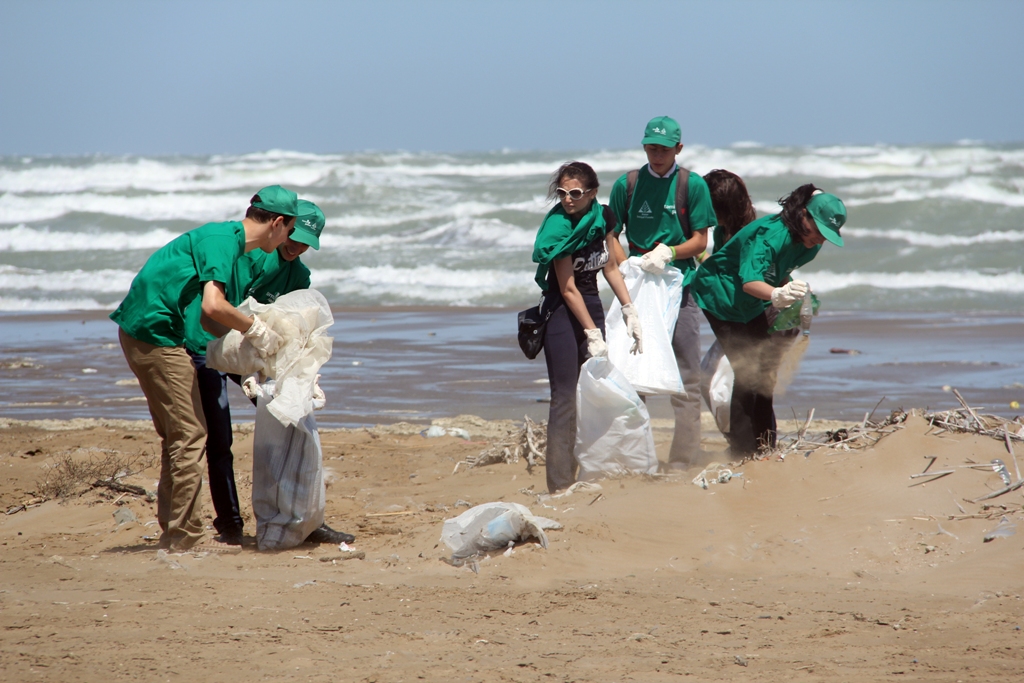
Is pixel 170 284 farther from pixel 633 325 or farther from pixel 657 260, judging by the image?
pixel 657 260

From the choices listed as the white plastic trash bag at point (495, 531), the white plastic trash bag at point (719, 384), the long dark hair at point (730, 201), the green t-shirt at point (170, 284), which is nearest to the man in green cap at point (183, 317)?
the green t-shirt at point (170, 284)

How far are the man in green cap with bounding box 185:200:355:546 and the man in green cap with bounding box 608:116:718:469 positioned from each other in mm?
1697

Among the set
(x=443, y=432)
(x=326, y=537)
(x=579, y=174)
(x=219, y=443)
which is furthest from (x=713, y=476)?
(x=443, y=432)

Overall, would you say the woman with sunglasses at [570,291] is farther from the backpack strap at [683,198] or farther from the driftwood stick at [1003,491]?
the driftwood stick at [1003,491]

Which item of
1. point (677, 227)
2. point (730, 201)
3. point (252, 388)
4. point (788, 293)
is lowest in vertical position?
point (252, 388)

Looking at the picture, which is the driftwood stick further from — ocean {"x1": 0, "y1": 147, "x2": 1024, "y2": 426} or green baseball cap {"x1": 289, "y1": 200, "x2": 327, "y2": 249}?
green baseball cap {"x1": 289, "y1": 200, "x2": 327, "y2": 249}

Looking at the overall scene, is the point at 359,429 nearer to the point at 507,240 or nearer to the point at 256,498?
the point at 256,498

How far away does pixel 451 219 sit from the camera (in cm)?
2322

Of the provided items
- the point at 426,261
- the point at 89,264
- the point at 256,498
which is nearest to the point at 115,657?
the point at 256,498

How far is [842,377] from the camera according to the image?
27.8 ft

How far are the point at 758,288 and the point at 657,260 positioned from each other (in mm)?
605

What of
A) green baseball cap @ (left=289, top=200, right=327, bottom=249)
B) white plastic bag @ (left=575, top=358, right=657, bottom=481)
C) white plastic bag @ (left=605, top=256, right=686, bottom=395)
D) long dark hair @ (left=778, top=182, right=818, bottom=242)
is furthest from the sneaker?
long dark hair @ (left=778, top=182, right=818, bottom=242)

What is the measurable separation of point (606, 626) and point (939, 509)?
166 centimetres

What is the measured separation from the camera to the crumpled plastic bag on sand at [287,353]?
3980 millimetres
